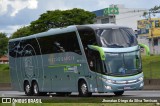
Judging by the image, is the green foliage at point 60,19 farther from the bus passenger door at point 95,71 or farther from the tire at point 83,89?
the bus passenger door at point 95,71

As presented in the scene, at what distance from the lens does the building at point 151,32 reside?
92.1m

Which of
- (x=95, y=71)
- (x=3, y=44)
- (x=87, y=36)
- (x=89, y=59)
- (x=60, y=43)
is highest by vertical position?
(x=3, y=44)

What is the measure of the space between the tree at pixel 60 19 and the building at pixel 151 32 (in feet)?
53.3

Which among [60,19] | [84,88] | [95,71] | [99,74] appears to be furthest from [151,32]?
[99,74]

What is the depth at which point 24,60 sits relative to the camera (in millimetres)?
30625

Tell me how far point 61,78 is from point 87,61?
132 inches

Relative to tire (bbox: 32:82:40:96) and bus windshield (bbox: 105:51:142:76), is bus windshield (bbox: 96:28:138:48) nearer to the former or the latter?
bus windshield (bbox: 105:51:142:76)

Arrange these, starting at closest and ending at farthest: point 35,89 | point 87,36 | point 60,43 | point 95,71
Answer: point 95,71
point 87,36
point 60,43
point 35,89

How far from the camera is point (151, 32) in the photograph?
90.9 metres

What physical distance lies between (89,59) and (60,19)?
5375 centimetres

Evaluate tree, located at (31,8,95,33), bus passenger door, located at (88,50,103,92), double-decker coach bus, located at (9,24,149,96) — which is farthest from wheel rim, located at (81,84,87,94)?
tree, located at (31,8,95,33)

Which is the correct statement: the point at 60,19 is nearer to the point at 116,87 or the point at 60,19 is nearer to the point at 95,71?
the point at 95,71

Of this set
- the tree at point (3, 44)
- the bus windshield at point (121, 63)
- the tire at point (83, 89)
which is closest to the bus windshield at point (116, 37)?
the bus windshield at point (121, 63)

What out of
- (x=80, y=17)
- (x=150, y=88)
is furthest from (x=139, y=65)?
(x=80, y=17)
